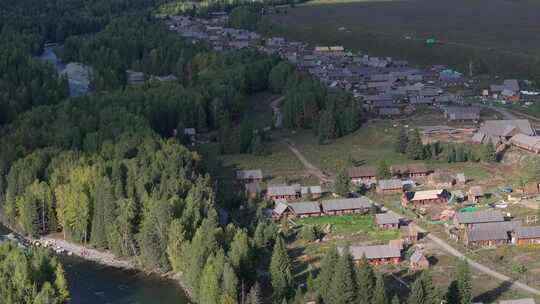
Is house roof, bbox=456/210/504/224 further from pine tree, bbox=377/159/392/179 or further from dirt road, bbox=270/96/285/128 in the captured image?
dirt road, bbox=270/96/285/128

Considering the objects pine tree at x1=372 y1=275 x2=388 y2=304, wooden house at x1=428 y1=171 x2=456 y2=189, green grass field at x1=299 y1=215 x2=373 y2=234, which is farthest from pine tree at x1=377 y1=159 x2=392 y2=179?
pine tree at x1=372 y1=275 x2=388 y2=304

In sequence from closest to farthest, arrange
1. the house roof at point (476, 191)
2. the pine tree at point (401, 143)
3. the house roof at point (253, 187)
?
the house roof at point (476, 191) → the house roof at point (253, 187) → the pine tree at point (401, 143)

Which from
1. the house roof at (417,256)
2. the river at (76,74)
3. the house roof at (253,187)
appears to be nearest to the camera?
the house roof at (417,256)

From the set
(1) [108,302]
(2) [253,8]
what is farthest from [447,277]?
(2) [253,8]

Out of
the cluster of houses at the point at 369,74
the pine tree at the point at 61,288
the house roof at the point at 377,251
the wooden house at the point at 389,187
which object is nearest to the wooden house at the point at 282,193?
the wooden house at the point at 389,187

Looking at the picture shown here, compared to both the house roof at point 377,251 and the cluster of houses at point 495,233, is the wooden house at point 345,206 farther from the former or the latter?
the house roof at point 377,251

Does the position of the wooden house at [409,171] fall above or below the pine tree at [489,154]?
below
